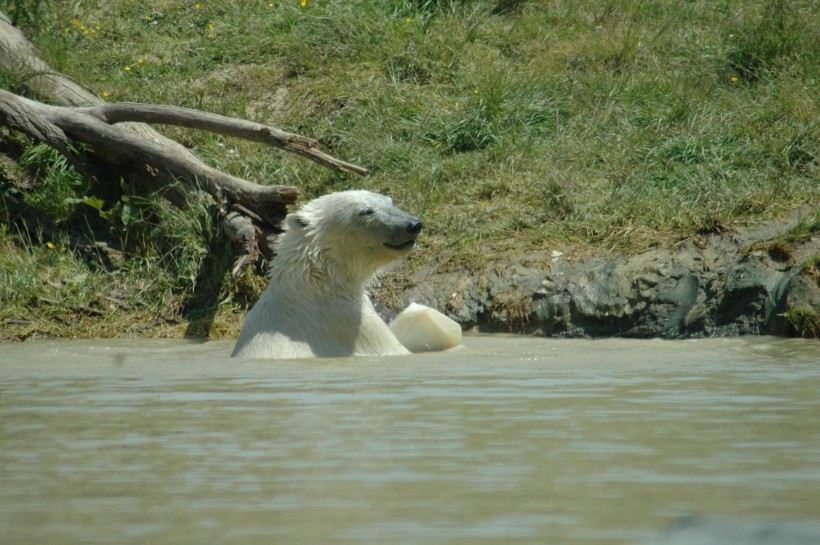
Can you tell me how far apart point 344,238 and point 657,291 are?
216 centimetres

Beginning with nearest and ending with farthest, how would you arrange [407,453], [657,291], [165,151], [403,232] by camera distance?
[407,453]
[403,232]
[657,291]
[165,151]

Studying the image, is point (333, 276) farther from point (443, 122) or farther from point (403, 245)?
point (443, 122)

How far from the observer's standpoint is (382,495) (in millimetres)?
2732

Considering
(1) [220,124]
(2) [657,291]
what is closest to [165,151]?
(1) [220,124]

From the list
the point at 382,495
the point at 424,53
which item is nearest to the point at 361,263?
the point at 382,495

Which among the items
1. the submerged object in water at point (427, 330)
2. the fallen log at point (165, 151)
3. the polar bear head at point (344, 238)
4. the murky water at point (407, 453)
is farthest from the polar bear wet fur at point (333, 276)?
the fallen log at point (165, 151)

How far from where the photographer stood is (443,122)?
1020cm

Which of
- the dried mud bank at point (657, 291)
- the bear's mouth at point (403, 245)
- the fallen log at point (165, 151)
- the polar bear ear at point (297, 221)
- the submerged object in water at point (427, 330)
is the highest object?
the fallen log at point (165, 151)

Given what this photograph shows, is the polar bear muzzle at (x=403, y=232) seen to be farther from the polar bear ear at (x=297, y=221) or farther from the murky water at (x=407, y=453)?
the murky water at (x=407, y=453)

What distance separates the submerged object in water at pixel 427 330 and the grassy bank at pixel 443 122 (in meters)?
1.53

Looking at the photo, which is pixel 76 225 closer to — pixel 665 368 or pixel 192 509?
pixel 665 368

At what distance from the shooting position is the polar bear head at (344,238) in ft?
21.9

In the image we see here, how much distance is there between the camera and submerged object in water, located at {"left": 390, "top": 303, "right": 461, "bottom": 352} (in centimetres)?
666

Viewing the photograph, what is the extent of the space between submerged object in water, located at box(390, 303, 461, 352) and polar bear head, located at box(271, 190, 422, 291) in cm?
37
